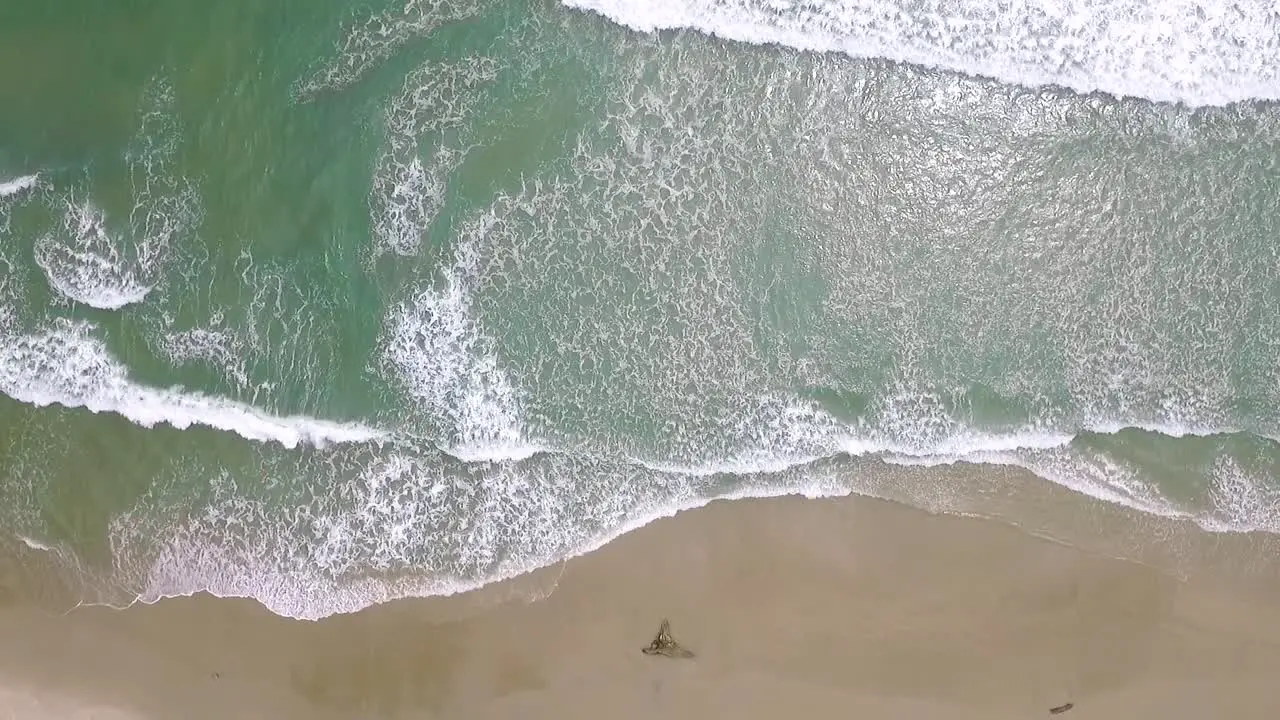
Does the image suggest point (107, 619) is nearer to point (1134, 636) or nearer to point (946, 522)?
point (946, 522)

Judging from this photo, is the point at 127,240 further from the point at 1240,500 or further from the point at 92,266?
the point at 1240,500

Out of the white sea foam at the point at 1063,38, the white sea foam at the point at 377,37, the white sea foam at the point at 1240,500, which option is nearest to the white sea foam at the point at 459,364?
the white sea foam at the point at 377,37

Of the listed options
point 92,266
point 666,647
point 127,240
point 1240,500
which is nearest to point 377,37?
point 127,240

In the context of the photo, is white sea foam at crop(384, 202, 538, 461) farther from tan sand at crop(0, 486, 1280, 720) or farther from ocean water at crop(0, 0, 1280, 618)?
tan sand at crop(0, 486, 1280, 720)

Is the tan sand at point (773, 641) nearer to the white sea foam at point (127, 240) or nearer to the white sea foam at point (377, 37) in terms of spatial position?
the white sea foam at point (127, 240)

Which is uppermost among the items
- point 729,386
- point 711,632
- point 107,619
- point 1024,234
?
point 1024,234

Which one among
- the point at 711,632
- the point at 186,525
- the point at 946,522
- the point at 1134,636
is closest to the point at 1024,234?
the point at 946,522
